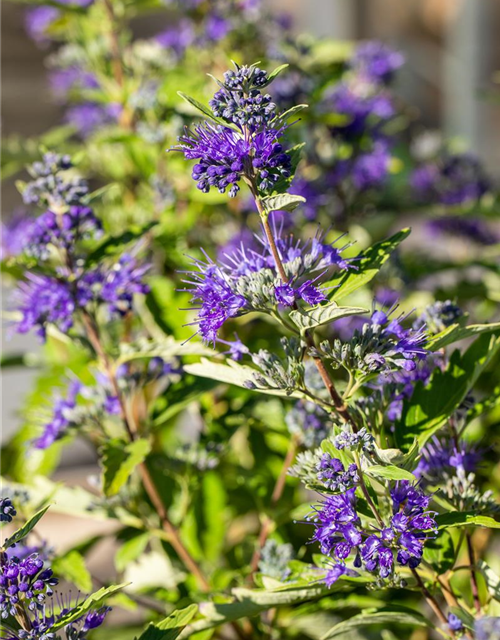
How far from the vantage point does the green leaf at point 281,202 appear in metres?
0.57

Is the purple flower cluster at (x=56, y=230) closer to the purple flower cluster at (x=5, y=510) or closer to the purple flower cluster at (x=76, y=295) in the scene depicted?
the purple flower cluster at (x=76, y=295)

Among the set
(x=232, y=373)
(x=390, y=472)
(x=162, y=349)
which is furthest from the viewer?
(x=162, y=349)

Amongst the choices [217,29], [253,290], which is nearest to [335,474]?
[253,290]

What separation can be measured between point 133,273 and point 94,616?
39cm

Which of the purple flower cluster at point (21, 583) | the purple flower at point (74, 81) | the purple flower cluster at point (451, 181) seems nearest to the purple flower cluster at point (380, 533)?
the purple flower cluster at point (21, 583)

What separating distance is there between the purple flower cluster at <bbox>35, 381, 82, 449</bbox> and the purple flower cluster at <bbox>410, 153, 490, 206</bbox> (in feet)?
2.72

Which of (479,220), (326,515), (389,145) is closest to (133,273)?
(326,515)

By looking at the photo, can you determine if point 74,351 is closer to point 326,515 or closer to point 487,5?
point 326,515

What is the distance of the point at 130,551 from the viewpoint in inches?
37.9

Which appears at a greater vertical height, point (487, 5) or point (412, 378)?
point (487, 5)

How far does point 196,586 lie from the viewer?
96 cm

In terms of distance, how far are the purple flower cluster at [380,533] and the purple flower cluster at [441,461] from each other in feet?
0.33

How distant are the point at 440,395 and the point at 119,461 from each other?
1.17ft

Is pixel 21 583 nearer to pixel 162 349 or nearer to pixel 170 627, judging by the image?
pixel 170 627
